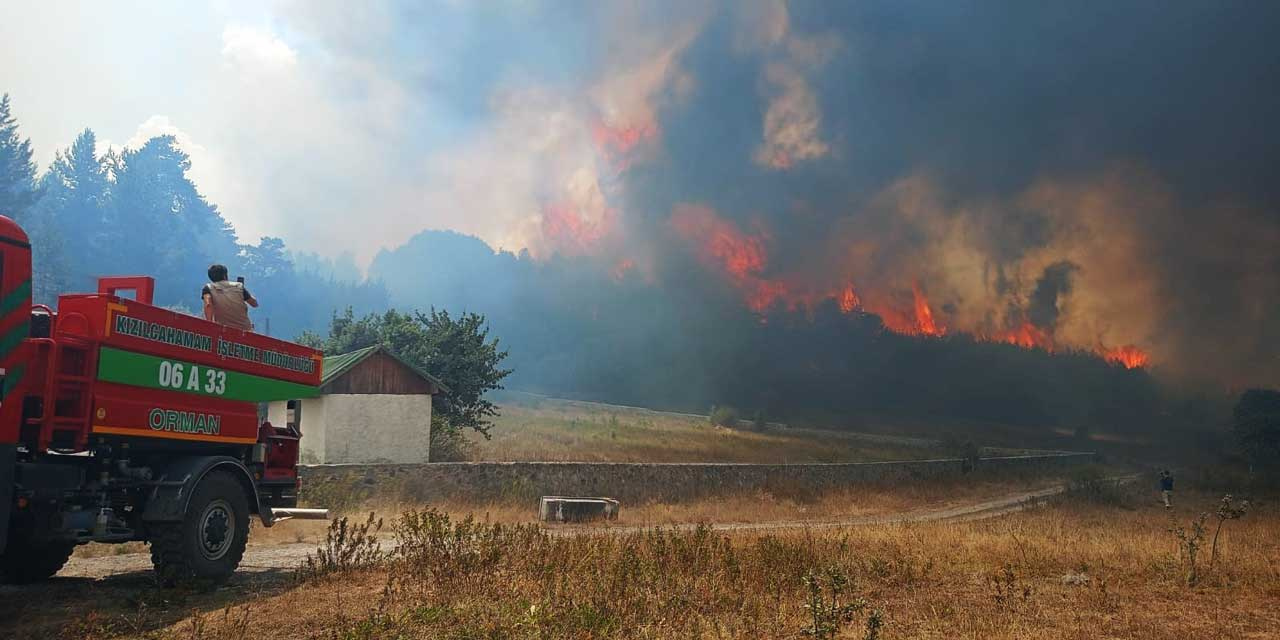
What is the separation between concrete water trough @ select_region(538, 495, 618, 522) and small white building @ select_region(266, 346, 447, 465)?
7.39 m

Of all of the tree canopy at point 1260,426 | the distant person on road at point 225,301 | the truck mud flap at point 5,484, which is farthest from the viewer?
the tree canopy at point 1260,426

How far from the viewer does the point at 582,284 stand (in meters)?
109

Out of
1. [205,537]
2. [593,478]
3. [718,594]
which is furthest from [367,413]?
[718,594]

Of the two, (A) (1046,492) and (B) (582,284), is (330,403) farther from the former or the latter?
(B) (582,284)

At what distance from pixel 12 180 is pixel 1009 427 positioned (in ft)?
353

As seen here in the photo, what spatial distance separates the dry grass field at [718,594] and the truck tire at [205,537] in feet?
2.00

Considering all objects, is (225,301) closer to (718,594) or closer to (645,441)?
(718,594)

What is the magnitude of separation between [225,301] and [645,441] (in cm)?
3902

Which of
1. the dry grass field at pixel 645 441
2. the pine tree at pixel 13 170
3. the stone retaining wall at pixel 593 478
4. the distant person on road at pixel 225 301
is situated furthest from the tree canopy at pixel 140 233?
the distant person on road at pixel 225 301

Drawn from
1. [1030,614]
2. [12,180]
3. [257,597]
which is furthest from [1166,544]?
[12,180]

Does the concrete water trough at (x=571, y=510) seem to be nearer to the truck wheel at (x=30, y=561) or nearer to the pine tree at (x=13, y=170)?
the truck wheel at (x=30, y=561)

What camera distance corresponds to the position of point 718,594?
9.97m

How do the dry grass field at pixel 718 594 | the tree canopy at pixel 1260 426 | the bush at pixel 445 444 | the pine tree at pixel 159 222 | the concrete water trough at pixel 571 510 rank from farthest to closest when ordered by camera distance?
the pine tree at pixel 159 222, the tree canopy at pixel 1260 426, the bush at pixel 445 444, the concrete water trough at pixel 571 510, the dry grass field at pixel 718 594

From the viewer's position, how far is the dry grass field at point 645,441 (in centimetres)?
3938
